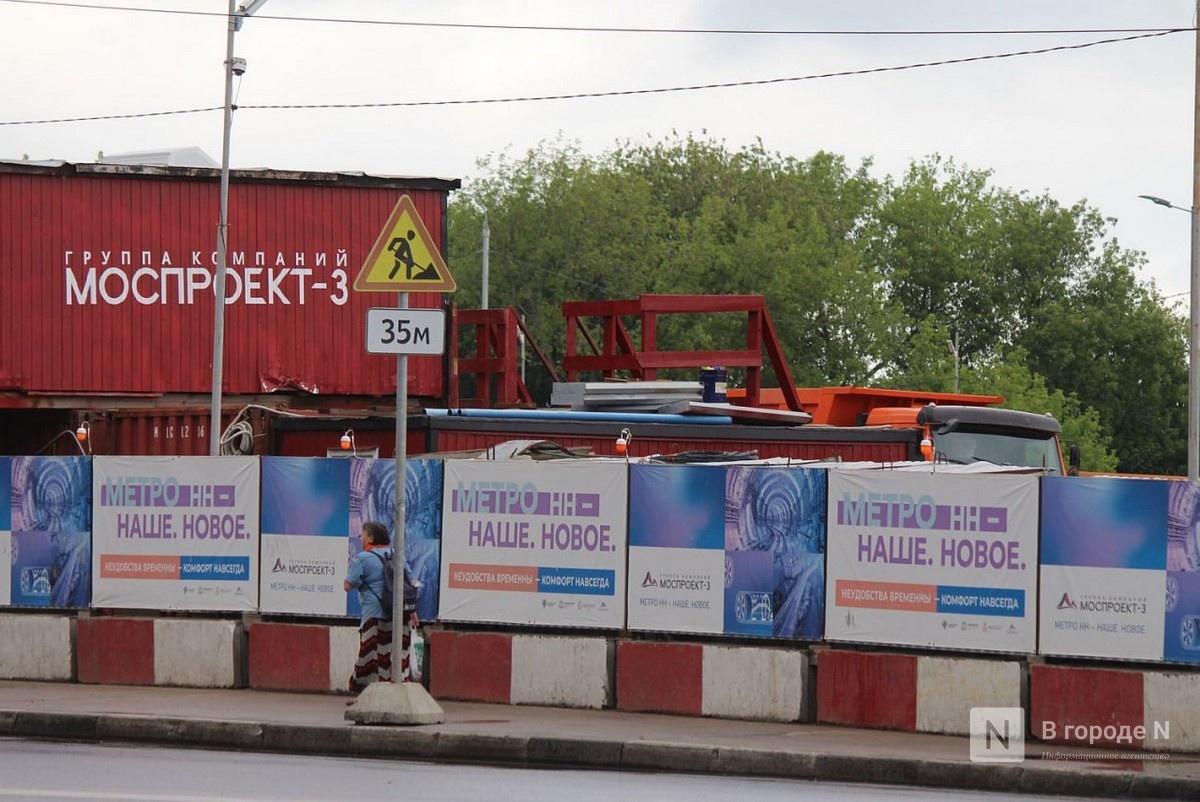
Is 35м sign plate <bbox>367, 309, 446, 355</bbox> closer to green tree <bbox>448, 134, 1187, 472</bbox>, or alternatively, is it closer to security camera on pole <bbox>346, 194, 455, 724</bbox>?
security camera on pole <bbox>346, 194, 455, 724</bbox>

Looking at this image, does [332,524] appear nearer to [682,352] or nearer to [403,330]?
[403,330]

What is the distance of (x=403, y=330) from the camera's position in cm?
1296

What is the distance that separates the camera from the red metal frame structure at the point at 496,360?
2616cm

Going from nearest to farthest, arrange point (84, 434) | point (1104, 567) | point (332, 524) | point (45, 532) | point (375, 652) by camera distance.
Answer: point (1104, 567) → point (375, 652) → point (332, 524) → point (45, 532) → point (84, 434)

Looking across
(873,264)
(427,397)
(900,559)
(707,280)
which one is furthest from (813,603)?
(873,264)

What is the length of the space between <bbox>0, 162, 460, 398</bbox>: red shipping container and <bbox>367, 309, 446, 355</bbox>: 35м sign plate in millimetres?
13503

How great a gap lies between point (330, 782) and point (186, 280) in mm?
17397

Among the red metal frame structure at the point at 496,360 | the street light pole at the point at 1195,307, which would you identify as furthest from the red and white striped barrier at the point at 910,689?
the street light pole at the point at 1195,307

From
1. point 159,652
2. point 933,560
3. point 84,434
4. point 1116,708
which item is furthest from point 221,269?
point 1116,708

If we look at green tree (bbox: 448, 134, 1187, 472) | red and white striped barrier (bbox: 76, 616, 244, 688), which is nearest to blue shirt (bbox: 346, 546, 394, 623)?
red and white striped barrier (bbox: 76, 616, 244, 688)

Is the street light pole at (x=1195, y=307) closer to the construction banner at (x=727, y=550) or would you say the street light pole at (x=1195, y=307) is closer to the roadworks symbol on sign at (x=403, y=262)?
the construction banner at (x=727, y=550)

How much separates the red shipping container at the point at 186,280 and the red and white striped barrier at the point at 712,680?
42.8 feet

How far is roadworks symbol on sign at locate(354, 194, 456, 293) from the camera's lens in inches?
513

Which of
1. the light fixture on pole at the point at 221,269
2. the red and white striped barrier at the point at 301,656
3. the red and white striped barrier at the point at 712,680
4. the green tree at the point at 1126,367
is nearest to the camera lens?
the red and white striped barrier at the point at 712,680
